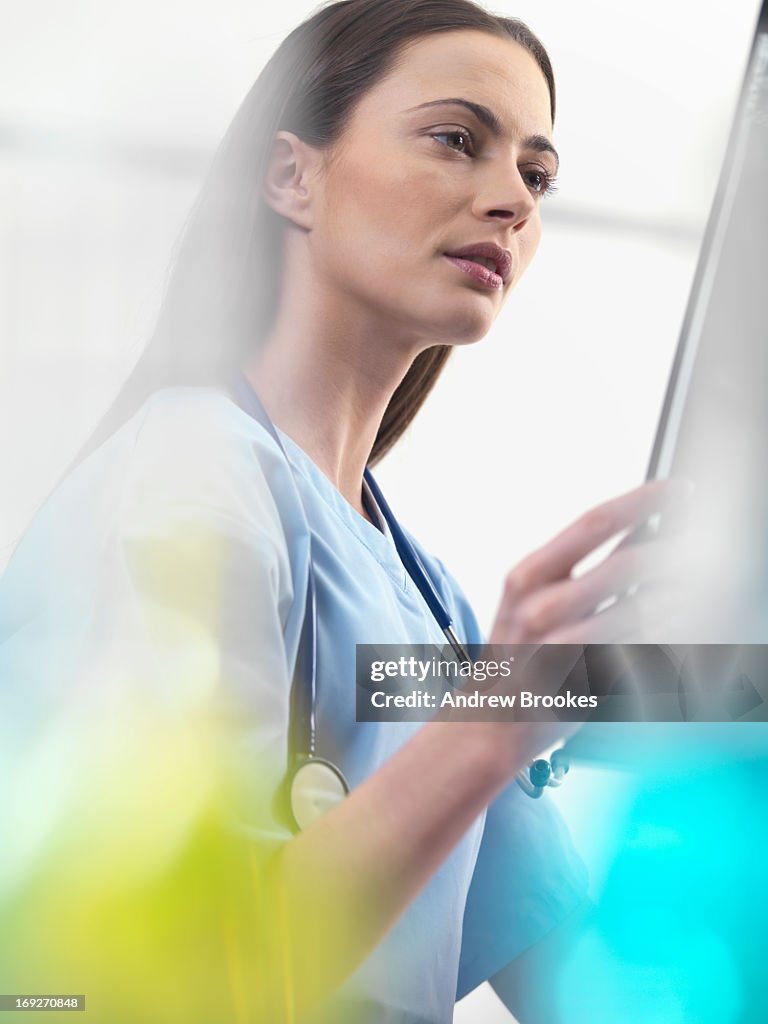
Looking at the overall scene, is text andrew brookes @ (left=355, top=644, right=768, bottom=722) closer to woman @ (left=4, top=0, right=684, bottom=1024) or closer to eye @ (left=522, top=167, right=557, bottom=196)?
woman @ (left=4, top=0, right=684, bottom=1024)

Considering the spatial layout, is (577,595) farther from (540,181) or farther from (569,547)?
(540,181)

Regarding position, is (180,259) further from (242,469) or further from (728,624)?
(728,624)

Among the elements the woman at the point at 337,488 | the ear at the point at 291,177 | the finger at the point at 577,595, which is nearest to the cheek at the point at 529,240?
the woman at the point at 337,488

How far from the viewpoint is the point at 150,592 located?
547mm

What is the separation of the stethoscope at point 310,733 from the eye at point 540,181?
8.5 inches

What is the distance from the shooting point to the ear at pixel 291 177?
Result: 633 millimetres

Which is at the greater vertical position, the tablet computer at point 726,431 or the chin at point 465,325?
the chin at point 465,325

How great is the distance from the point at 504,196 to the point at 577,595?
0.27 meters

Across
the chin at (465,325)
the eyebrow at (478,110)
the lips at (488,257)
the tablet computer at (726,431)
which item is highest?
the eyebrow at (478,110)

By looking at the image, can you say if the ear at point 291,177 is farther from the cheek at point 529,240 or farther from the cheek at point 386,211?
the cheek at point 529,240

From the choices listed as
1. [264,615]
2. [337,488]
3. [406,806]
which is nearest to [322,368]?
[337,488]

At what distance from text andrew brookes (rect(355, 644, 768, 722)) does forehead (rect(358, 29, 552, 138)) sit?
12.7 inches

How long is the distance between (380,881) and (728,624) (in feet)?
0.84

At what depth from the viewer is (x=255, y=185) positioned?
0.64 meters
